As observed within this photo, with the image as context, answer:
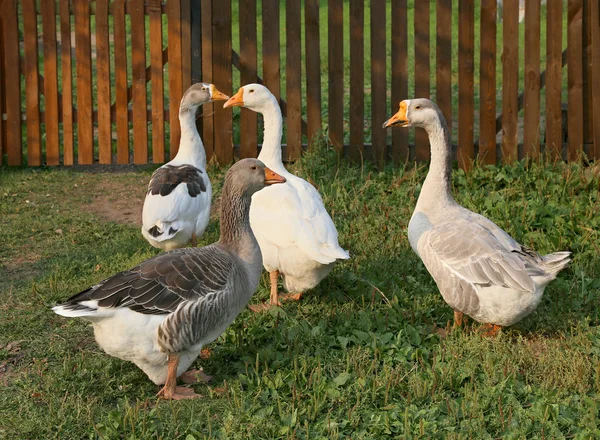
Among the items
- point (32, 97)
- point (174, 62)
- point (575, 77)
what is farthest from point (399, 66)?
point (32, 97)

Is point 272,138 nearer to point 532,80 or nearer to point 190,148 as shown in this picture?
point 190,148

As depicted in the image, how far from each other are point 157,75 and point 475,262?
16.3ft

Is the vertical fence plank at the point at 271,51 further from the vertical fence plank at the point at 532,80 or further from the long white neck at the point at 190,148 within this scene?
the vertical fence plank at the point at 532,80

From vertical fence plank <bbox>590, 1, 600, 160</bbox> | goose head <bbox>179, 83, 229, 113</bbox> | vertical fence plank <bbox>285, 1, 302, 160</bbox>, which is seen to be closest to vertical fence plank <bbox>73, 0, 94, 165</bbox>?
goose head <bbox>179, 83, 229, 113</bbox>

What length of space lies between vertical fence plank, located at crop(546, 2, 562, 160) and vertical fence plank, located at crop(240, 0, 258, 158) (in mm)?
2978

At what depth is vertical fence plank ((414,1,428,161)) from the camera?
8875 millimetres

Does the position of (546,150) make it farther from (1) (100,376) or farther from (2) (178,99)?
(1) (100,376)

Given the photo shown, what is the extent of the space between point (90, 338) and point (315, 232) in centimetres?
163

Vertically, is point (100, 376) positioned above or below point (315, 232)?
below

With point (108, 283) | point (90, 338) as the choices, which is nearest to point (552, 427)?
point (108, 283)

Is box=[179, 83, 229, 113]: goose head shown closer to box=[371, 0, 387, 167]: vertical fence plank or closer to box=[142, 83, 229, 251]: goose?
box=[142, 83, 229, 251]: goose

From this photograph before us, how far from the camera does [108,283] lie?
482 cm

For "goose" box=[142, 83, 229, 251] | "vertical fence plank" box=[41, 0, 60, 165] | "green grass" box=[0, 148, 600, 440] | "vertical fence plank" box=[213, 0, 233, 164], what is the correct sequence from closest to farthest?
1. "green grass" box=[0, 148, 600, 440]
2. "goose" box=[142, 83, 229, 251]
3. "vertical fence plank" box=[213, 0, 233, 164]
4. "vertical fence plank" box=[41, 0, 60, 165]

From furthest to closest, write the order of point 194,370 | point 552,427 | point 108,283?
point 194,370
point 108,283
point 552,427
